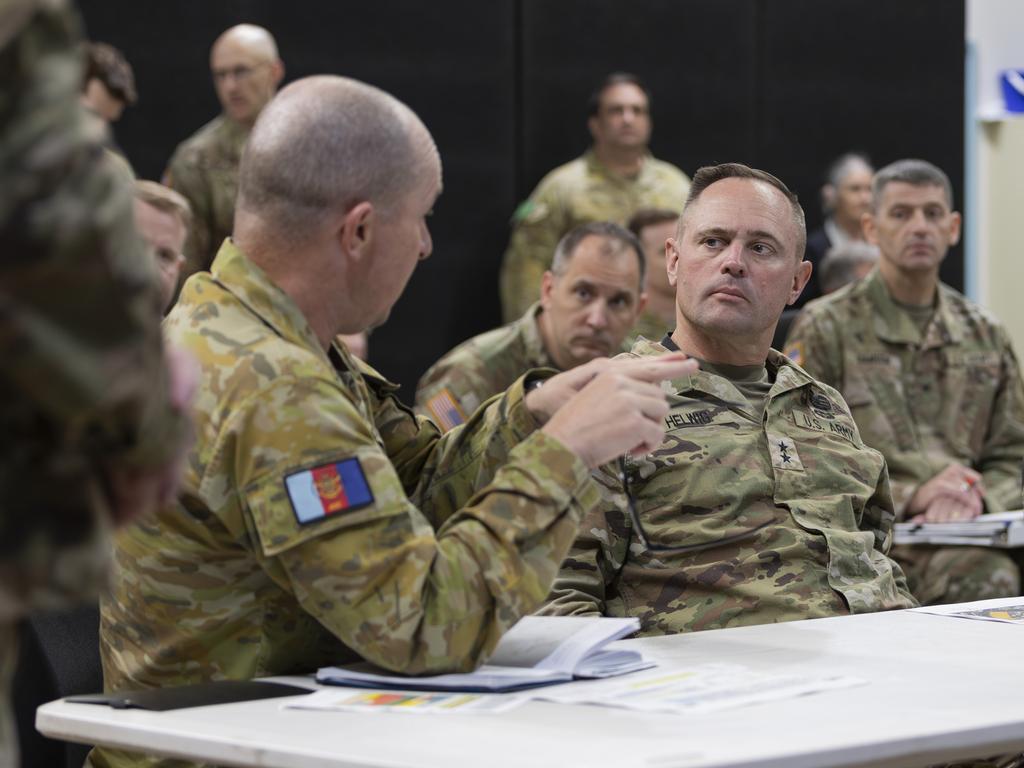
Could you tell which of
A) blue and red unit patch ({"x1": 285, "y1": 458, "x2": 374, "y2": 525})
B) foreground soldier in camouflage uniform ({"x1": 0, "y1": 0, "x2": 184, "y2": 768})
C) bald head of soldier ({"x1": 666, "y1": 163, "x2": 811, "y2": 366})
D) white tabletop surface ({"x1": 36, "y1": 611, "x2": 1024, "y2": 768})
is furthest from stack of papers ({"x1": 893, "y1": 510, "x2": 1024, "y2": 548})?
foreground soldier in camouflage uniform ({"x1": 0, "y1": 0, "x2": 184, "y2": 768})

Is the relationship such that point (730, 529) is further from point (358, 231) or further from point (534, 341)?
point (534, 341)

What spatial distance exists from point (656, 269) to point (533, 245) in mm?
1780

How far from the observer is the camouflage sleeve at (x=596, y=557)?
7.64 ft

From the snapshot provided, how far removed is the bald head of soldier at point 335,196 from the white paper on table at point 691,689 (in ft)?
1.77

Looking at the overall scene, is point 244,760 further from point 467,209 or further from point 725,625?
Answer: point 467,209

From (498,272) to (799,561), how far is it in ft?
17.0

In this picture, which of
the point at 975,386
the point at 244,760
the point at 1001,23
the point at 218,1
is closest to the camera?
the point at 244,760

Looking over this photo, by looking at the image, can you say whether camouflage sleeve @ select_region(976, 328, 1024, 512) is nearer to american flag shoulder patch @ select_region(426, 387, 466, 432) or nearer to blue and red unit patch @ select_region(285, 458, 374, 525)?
american flag shoulder patch @ select_region(426, 387, 466, 432)

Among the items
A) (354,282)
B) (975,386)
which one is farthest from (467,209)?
(354,282)

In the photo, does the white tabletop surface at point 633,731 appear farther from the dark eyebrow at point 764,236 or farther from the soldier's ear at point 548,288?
the soldier's ear at point 548,288

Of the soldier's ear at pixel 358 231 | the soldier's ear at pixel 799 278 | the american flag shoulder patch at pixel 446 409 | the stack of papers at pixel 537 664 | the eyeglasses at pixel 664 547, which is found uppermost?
the soldier's ear at pixel 358 231

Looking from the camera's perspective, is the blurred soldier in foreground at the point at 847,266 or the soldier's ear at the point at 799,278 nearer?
Result: the soldier's ear at the point at 799,278

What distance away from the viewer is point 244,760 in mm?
1383

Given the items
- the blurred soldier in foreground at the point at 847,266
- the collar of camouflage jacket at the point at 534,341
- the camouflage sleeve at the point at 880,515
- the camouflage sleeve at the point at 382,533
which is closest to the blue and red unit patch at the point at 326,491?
the camouflage sleeve at the point at 382,533
